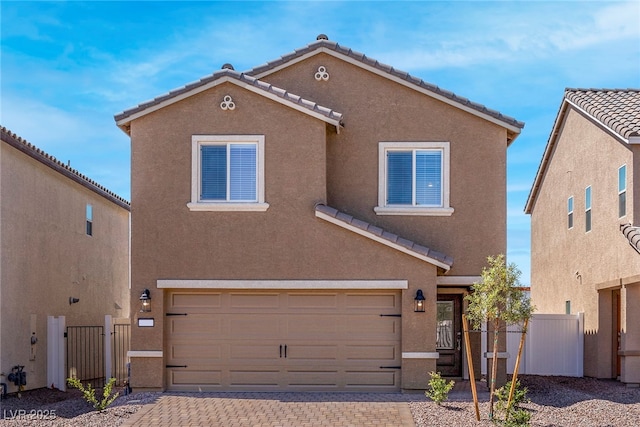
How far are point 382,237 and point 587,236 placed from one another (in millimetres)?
7905

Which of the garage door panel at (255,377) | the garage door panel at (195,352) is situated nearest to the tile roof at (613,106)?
the garage door panel at (255,377)

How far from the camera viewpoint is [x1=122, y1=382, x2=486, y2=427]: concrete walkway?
12602 millimetres

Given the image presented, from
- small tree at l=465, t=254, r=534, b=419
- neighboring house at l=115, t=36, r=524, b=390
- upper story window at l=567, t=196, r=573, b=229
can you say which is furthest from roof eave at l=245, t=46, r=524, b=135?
upper story window at l=567, t=196, r=573, b=229

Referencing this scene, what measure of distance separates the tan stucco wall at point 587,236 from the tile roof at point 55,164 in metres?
13.7

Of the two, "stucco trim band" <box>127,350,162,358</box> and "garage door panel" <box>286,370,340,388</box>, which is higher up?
"stucco trim band" <box>127,350,162,358</box>

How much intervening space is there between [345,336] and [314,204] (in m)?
2.80

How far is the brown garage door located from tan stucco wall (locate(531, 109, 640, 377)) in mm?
6026

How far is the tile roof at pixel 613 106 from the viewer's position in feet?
57.1

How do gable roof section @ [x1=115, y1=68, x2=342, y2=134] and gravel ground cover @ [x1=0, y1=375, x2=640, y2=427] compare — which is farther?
gable roof section @ [x1=115, y1=68, x2=342, y2=134]

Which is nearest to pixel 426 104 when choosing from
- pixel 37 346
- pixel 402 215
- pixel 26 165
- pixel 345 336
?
pixel 402 215

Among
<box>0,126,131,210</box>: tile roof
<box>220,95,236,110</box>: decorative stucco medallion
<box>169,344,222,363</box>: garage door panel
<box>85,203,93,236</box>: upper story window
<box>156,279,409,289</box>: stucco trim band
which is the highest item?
<box>220,95,236,110</box>: decorative stucco medallion

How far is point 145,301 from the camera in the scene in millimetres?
15453

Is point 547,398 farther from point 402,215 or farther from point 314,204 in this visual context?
point 314,204

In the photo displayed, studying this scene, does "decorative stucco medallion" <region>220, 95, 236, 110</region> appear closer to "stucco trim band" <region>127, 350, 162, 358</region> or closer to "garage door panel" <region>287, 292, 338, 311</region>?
"garage door panel" <region>287, 292, 338, 311</region>
